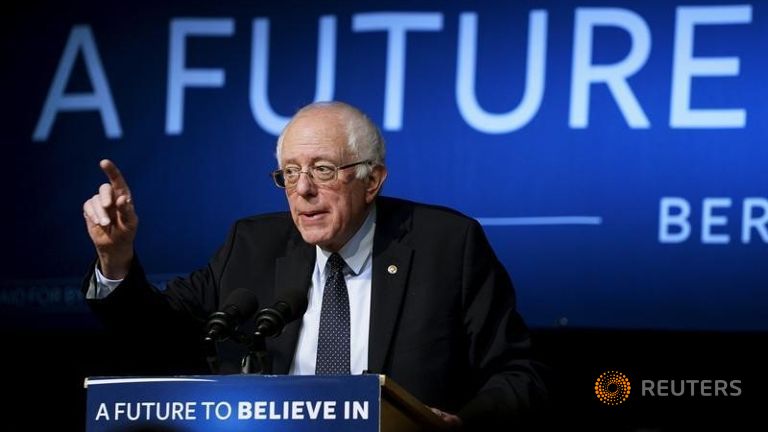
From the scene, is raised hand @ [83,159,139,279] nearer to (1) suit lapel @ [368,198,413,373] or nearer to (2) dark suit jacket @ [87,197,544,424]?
(2) dark suit jacket @ [87,197,544,424]

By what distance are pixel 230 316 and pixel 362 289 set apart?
0.69m

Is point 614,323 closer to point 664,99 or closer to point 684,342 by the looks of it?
point 684,342

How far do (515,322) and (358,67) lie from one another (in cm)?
148

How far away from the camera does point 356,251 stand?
395 cm

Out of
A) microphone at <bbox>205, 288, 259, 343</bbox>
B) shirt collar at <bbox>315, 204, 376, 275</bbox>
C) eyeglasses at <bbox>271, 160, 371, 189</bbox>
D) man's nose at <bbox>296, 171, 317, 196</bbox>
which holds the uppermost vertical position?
eyeglasses at <bbox>271, 160, 371, 189</bbox>

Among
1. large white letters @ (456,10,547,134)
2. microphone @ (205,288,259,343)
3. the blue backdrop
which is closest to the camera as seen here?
microphone @ (205,288,259,343)

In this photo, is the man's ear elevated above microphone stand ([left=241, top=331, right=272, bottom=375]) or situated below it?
above

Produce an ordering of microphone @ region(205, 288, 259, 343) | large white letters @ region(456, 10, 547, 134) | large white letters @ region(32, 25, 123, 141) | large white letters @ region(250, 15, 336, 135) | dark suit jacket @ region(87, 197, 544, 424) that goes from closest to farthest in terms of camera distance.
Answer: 1. microphone @ region(205, 288, 259, 343)
2. dark suit jacket @ region(87, 197, 544, 424)
3. large white letters @ region(456, 10, 547, 134)
4. large white letters @ region(250, 15, 336, 135)
5. large white letters @ region(32, 25, 123, 141)

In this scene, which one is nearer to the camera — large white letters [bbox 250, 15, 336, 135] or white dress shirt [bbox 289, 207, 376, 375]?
white dress shirt [bbox 289, 207, 376, 375]

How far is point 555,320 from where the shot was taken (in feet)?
16.1

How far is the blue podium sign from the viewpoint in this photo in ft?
9.57

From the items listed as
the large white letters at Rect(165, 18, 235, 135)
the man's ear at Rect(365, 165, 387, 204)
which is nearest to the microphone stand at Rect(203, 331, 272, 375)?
the man's ear at Rect(365, 165, 387, 204)

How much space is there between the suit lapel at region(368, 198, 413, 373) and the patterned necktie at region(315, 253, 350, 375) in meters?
0.06

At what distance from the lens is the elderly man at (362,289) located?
376 centimetres
